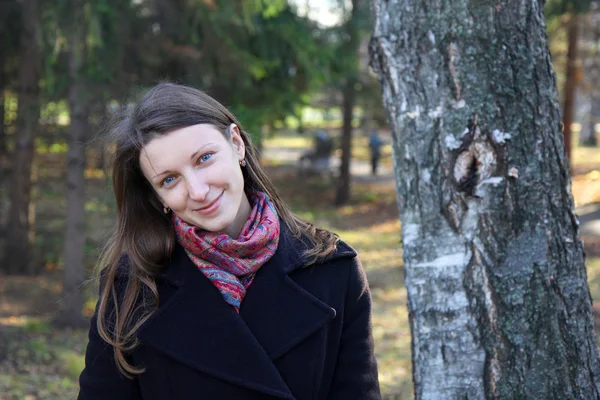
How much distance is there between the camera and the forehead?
7.05ft

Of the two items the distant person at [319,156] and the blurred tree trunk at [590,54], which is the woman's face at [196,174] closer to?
the blurred tree trunk at [590,54]

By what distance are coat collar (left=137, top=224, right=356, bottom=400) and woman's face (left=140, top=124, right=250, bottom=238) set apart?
0.24 metres

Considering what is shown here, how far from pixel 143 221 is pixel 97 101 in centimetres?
720

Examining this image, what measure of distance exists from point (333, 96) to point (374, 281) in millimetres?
11378

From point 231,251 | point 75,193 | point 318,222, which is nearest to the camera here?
point 231,251

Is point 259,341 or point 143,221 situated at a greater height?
point 143,221

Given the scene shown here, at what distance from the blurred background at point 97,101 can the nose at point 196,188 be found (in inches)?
108

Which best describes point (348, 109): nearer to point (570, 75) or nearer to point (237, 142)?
point (570, 75)

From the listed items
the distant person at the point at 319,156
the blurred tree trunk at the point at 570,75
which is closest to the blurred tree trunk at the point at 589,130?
the distant person at the point at 319,156

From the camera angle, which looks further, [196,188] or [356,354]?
[356,354]

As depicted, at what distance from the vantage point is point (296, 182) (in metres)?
24.2

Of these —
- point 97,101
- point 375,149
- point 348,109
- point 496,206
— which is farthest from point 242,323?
point 375,149

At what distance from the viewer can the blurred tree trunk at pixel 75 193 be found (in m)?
8.84

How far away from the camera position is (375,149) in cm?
2650
